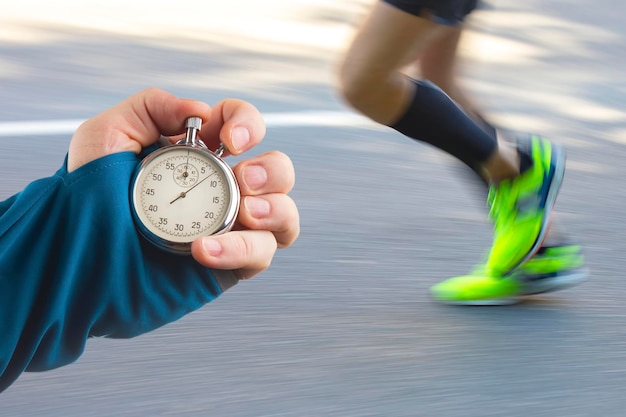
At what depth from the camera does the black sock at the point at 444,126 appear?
324 centimetres

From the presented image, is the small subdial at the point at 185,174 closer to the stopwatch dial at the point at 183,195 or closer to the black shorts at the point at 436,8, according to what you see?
the stopwatch dial at the point at 183,195

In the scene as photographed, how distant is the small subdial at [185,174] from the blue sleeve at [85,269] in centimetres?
5

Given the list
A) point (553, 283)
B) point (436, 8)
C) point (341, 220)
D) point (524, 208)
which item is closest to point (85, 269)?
point (436, 8)

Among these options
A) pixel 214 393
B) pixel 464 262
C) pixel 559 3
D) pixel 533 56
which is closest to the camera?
pixel 214 393

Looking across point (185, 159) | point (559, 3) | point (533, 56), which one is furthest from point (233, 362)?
point (559, 3)

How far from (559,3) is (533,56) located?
1534 millimetres

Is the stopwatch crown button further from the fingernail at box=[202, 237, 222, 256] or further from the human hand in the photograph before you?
the fingernail at box=[202, 237, 222, 256]

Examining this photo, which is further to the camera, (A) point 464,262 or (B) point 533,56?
(B) point 533,56

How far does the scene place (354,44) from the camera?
3.10 m

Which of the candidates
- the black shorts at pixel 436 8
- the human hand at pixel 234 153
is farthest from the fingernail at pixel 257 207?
the black shorts at pixel 436 8

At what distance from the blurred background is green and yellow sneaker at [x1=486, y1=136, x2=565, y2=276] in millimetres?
Answer: 187

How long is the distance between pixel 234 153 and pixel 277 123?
3.81 meters

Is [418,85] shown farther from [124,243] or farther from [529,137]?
[124,243]

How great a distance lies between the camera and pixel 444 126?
3.29 m
